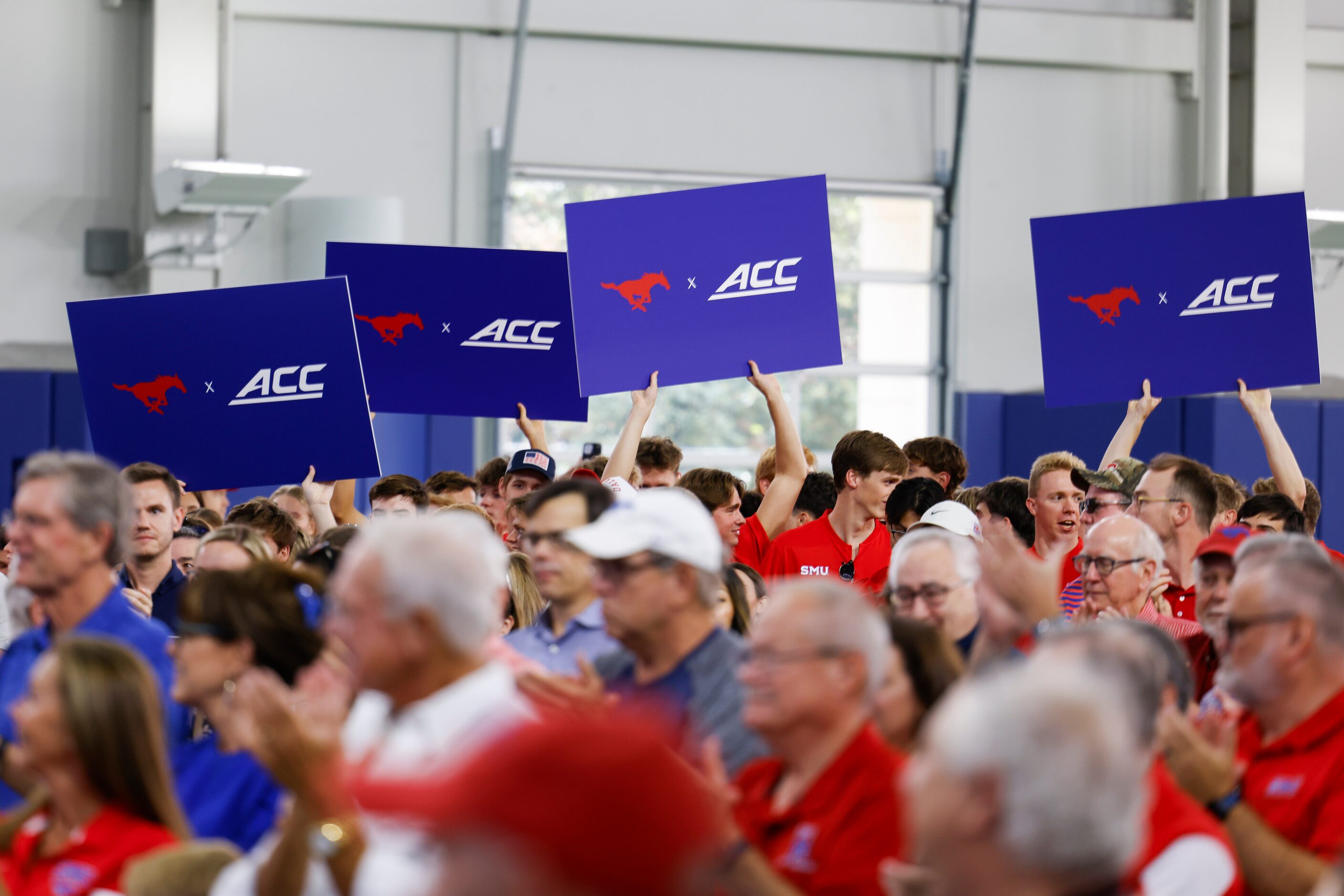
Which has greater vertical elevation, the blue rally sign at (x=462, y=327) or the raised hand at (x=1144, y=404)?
the blue rally sign at (x=462, y=327)

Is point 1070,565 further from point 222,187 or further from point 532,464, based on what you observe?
point 222,187

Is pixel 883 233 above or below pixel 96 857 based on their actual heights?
above

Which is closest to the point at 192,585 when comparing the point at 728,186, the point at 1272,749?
the point at 1272,749

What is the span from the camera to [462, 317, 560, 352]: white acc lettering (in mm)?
6535

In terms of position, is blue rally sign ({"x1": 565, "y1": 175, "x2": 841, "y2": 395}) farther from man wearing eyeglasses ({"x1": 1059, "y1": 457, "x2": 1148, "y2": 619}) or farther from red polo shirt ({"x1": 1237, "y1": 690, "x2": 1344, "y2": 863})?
red polo shirt ({"x1": 1237, "y1": 690, "x2": 1344, "y2": 863})

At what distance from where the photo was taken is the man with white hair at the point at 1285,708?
270 cm

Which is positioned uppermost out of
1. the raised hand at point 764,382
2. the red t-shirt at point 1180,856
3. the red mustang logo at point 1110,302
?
the red mustang logo at point 1110,302

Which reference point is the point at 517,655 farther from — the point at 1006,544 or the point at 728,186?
the point at 728,186

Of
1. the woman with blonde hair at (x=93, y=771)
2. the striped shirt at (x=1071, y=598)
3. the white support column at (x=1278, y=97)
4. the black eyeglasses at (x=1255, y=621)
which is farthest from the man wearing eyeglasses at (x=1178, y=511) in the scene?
the white support column at (x=1278, y=97)

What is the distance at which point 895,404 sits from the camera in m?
13.5

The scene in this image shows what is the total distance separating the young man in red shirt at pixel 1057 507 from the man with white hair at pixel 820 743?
11.8ft

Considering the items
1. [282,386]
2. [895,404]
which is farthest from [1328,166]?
[282,386]

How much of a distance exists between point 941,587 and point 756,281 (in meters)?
2.73

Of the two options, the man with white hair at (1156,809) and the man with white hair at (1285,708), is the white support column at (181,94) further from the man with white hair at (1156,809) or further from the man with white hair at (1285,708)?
the man with white hair at (1156,809)
